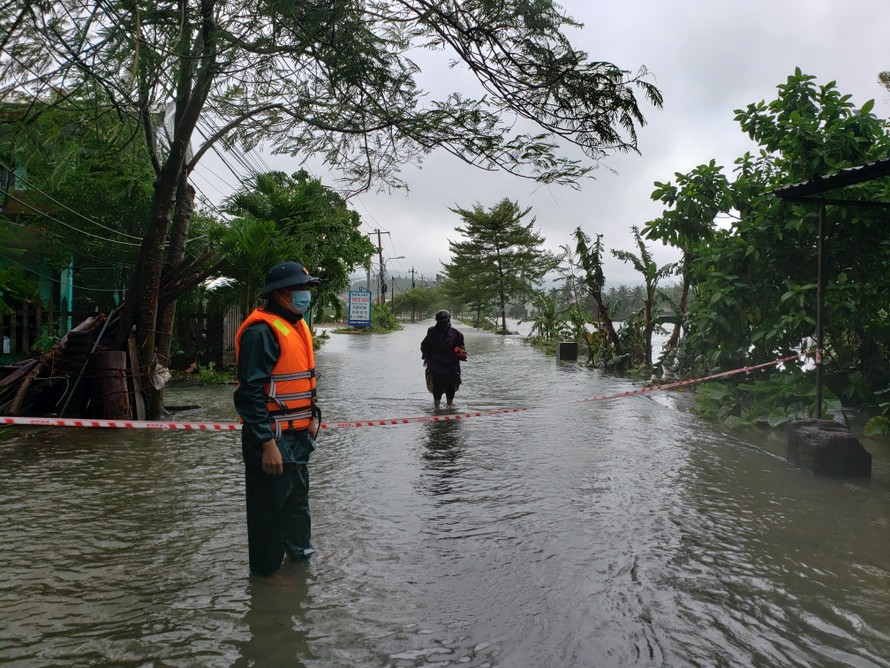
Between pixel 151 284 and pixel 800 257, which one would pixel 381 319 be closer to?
pixel 151 284

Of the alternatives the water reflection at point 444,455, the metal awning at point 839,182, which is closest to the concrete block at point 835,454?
the metal awning at point 839,182

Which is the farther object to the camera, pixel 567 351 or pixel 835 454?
pixel 567 351

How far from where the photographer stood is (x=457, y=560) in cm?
428

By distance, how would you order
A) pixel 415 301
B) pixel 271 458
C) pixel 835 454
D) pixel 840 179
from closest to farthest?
1. pixel 271 458
2. pixel 840 179
3. pixel 835 454
4. pixel 415 301

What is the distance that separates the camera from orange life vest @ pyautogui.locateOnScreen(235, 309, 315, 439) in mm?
3840

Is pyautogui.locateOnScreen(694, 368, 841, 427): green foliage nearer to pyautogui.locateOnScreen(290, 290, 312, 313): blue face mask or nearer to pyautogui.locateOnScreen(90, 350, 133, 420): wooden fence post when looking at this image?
pyautogui.locateOnScreen(290, 290, 312, 313): blue face mask

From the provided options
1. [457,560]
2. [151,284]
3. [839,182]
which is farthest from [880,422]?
[151,284]

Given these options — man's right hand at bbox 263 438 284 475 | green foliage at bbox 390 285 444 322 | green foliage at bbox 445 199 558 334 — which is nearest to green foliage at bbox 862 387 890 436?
man's right hand at bbox 263 438 284 475

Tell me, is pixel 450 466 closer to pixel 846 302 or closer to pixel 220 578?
pixel 220 578

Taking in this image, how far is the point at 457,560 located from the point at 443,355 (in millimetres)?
6223

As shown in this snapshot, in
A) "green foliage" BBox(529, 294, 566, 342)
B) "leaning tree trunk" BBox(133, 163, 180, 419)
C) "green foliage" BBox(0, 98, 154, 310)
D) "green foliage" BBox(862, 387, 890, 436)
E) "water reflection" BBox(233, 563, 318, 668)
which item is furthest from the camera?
"green foliage" BBox(529, 294, 566, 342)

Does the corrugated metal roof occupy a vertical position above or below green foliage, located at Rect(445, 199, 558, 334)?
below

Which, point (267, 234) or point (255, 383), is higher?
point (267, 234)

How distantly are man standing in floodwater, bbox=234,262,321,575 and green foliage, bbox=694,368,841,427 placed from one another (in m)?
6.79
